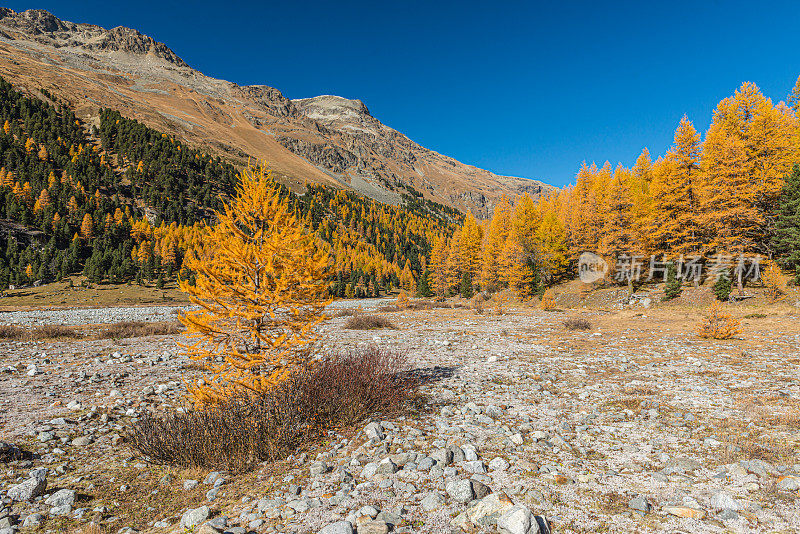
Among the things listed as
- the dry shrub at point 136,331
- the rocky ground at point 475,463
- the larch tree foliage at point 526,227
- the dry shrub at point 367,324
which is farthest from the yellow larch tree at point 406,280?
the rocky ground at point 475,463

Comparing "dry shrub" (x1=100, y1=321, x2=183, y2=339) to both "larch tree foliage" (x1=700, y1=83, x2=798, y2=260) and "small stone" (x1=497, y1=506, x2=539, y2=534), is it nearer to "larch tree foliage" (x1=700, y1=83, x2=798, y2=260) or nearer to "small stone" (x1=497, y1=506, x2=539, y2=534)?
"small stone" (x1=497, y1=506, x2=539, y2=534)

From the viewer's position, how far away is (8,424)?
19.8 feet

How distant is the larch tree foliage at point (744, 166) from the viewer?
26.6m

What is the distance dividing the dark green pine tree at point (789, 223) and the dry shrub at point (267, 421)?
115 feet

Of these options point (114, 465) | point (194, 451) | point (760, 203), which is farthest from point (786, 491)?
point (760, 203)

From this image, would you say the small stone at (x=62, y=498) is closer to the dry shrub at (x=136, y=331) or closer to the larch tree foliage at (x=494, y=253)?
the dry shrub at (x=136, y=331)

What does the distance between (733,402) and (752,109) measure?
3930 cm

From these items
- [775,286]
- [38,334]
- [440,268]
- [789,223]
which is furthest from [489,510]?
[440,268]

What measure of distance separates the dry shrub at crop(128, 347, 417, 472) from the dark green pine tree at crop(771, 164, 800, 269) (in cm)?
3508

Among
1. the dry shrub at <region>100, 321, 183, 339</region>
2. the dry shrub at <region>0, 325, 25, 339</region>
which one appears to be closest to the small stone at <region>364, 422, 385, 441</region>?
the dry shrub at <region>100, 321, 183, 339</region>

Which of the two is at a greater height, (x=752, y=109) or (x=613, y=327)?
(x=752, y=109)

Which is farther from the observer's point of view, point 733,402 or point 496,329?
point 496,329

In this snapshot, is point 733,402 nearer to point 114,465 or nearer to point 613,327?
point 114,465

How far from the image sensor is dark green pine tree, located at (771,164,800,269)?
25.1 m
